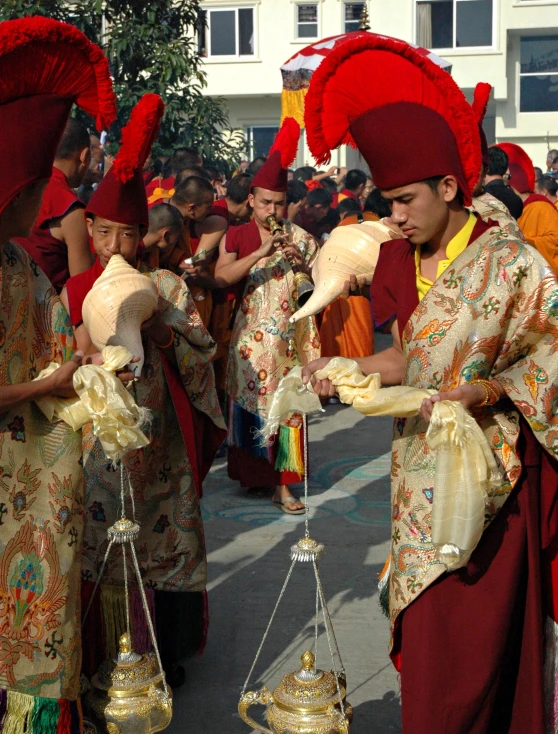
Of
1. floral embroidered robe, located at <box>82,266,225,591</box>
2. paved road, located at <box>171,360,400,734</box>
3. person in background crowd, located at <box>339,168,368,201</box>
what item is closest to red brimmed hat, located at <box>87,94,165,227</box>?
floral embroidered robe, located at <box>82,266,225,591</box>

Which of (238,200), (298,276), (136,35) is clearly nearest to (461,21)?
(136,35)

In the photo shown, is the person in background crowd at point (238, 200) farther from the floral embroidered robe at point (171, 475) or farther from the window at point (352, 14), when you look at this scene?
the window at point (352, 14)

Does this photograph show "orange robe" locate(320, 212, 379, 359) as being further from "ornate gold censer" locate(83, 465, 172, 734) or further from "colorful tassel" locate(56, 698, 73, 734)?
"colorful tassel" locate(56, 698, 73, 734)

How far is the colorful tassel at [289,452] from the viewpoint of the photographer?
6.02 metres

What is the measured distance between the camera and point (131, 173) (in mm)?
3412

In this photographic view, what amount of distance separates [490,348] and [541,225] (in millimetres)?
5208

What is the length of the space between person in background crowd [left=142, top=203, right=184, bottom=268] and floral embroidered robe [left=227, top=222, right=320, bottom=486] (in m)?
1.16

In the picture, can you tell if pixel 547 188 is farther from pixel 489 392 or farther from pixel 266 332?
pixel 489 392

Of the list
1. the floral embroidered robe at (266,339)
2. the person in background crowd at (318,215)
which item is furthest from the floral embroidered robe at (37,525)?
the person in background crowd at (318,215)

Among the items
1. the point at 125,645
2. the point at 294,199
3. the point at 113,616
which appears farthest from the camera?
the point at 294,199

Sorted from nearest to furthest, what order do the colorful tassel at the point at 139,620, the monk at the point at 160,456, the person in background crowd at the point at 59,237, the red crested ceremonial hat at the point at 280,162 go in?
the monk at the point at 160,456 → the colorful tassel at the point at 139,620 → the person in background crowd at the point at 59,237 → the red crested ceremonial hat at the point at 280,162

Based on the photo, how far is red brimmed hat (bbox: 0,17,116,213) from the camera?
8.23 ft

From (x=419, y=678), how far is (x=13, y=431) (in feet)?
4.22

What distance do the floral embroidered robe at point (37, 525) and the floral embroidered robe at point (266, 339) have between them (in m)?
3.02
